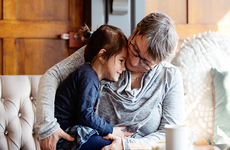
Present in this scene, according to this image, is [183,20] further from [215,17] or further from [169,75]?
[169,75]

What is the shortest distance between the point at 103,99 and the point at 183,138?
Answer: 57 centimetres

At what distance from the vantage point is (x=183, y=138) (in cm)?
74

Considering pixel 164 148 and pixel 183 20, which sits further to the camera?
pixel 183 20

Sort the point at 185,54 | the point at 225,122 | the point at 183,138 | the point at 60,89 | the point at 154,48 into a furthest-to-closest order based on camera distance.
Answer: the point at 185,54 → the point at 225,122 → the point at 60,89 → the point at 154,48 → the point at 183,138

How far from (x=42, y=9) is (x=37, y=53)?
1.47ft

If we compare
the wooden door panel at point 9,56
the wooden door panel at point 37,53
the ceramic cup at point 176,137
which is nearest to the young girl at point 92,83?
the ceramic cup at point 176,137

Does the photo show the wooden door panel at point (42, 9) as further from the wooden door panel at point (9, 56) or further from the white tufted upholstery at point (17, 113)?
the white tufted upholstery at point (17, 113)

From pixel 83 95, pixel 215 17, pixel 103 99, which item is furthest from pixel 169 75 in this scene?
pixel 215 17

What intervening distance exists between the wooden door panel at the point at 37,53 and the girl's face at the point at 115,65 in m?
1.17

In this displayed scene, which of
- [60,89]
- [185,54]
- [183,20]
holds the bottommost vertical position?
[60,89]

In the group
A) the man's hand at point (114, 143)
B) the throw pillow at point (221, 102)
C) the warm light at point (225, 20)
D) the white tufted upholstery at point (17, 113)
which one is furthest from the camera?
the warm light at point (225, 20)

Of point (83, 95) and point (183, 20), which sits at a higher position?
point (183, 20)

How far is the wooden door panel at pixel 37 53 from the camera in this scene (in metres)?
2.19

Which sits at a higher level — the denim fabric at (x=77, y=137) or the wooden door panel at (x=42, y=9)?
the wooden door panel at (x=42, y=9)
